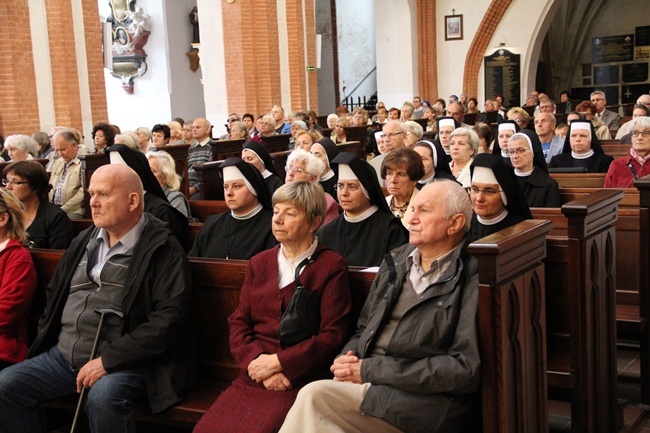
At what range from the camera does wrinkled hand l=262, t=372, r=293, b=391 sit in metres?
3.67

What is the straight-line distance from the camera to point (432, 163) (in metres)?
6.74

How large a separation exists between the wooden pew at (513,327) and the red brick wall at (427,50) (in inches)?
823

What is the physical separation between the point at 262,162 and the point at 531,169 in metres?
2.34

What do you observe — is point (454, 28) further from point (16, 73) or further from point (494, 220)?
point (494, 220)

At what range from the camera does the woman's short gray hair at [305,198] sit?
395 centimetres

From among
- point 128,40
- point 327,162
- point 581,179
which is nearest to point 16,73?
point 327,162

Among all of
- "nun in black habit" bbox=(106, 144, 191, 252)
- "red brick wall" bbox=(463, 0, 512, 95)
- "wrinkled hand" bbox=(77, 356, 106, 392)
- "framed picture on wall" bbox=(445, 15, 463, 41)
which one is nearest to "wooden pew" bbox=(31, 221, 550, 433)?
"wrinkled hand" bbox=(77, 356, 106, 392)

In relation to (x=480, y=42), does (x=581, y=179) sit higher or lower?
lower

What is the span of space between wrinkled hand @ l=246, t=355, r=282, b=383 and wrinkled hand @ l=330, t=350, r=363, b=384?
0.29 metres

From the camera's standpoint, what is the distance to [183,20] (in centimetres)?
2214

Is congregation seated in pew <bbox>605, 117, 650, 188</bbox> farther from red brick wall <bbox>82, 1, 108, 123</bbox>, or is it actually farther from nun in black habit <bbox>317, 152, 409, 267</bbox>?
red brick wall <bbox>82, 1, 108, 123</bbox>

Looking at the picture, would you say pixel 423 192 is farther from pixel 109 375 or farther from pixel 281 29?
pixel 281 29

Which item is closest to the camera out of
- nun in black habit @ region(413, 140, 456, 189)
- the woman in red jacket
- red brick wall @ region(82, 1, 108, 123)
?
the woman in red jacket

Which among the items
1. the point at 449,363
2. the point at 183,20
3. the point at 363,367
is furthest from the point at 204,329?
the point at 183,20
